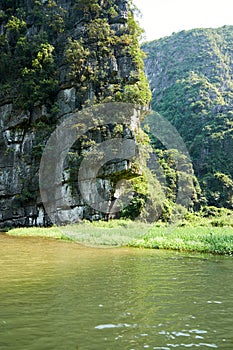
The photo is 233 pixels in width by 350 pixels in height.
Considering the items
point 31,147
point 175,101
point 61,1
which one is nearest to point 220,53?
point 175,101

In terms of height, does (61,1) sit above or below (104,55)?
above

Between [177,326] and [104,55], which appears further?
[104,55]

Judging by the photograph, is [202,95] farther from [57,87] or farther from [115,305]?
[115,305]

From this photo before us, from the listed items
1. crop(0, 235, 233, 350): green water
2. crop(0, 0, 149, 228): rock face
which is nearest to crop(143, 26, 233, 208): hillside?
crop(0, 0, 149, 228): rock face

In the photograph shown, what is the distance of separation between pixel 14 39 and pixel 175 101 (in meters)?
51.1

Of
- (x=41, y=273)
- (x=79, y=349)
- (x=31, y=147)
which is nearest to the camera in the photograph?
(x=79, y=349)

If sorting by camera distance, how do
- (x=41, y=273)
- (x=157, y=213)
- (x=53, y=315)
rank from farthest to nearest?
(x=157, y=213) → (x=41, y=273) → (x=53, y=315)

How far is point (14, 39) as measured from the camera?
37.9 metres

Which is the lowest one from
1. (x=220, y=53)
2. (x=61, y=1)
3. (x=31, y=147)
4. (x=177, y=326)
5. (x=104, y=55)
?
(x=177, y=326)

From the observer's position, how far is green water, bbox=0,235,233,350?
506cm

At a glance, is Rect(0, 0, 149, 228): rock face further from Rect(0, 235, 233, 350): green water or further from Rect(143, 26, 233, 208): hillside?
Rect(143, 26, 233, 208): hillside

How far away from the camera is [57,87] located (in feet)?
115

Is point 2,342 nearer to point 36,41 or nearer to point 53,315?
point 53,315

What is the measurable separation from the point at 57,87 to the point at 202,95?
51.3m
